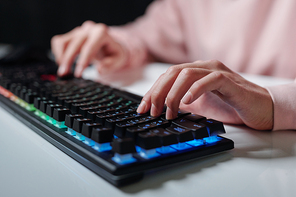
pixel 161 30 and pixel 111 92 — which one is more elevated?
pixel 161 30

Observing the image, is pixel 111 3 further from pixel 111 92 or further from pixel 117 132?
pixel 117 132

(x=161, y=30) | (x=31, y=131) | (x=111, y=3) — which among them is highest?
(x=111, y=3)

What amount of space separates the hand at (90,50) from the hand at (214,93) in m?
0.47

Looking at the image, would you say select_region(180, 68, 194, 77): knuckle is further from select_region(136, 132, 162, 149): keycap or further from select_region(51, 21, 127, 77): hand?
select_region(51, 21, 127, 77): hand

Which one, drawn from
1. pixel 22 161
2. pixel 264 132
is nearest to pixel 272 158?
pixel 264 132

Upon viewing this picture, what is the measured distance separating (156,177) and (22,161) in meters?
0.16

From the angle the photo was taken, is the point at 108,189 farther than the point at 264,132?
No

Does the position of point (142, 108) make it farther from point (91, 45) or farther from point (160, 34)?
point (160, 34)

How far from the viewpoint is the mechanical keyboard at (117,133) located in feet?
0.86

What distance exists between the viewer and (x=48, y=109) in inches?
15.2

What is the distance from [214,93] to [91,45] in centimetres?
58

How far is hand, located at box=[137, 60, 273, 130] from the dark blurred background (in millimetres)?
1216

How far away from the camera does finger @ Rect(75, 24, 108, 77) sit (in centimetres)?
84

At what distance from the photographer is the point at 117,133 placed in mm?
312
